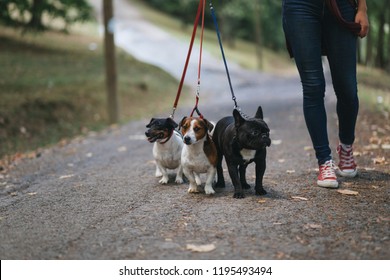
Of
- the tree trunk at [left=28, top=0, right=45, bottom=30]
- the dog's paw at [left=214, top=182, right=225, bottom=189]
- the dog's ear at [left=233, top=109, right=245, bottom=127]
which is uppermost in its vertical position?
the tree trunk at [left=28, top=0, right=45, bottom=30]

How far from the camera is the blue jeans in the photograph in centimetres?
501

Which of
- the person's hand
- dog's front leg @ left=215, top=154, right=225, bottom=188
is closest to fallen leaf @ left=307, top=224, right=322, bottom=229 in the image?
dog's front leg @ left=215, top=154, right=225, bottom=188

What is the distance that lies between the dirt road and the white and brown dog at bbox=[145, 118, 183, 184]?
0.20 meters

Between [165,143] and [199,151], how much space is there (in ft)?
2.45

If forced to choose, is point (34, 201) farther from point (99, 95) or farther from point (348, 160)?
point (99, 95)

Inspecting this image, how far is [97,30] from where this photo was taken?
40.5 m

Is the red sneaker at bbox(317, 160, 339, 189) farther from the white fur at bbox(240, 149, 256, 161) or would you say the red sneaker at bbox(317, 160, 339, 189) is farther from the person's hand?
the person's hand

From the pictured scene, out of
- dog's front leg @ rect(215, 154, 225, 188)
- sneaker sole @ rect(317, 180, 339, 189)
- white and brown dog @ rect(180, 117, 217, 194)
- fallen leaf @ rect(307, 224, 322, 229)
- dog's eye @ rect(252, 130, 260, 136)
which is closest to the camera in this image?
fallen leaf @ rect(307, 224, 322, 229)

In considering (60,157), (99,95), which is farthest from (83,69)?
(60,157)

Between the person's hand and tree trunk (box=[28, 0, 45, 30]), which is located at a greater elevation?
tree trunk (box=[28, 0, 45, 30])

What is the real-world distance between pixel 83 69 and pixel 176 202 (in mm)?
17278

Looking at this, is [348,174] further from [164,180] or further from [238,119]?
[164,180]

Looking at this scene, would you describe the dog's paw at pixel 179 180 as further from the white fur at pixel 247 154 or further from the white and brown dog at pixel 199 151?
the white fur at pixel 247 154
